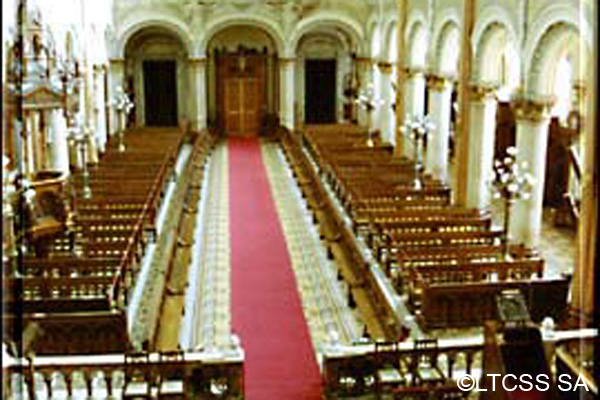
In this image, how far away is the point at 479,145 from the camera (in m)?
20.5

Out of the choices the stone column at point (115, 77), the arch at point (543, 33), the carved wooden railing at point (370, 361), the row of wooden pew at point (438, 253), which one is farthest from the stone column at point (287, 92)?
the carved wooden railing at point (370, 361)

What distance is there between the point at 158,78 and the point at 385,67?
39.4ft

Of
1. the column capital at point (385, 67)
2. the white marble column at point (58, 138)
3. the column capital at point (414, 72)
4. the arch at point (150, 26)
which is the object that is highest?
the arch at point (150, 26)

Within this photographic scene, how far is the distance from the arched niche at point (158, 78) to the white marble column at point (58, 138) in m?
15.3

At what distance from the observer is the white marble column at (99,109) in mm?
27747

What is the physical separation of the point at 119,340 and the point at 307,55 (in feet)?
91.5

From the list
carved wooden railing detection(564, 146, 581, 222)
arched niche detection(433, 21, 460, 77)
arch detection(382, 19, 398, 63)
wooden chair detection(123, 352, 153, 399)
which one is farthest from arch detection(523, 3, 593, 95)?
arch detection(382, 19, 398, 63)

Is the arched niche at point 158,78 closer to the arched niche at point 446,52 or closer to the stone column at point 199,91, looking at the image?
the stone column at point 199,91

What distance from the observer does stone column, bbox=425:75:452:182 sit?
2384 cm

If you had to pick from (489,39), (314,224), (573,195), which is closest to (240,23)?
(314,224)

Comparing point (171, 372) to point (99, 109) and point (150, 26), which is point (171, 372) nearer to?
point (99, 109)

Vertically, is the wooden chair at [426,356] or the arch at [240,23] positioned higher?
the arch at [240,23]

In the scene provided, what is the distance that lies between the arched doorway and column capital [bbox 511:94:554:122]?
21.2 meters

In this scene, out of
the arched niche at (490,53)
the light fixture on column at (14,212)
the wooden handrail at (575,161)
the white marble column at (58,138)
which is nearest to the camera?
the light fixture on column at (14,212)
